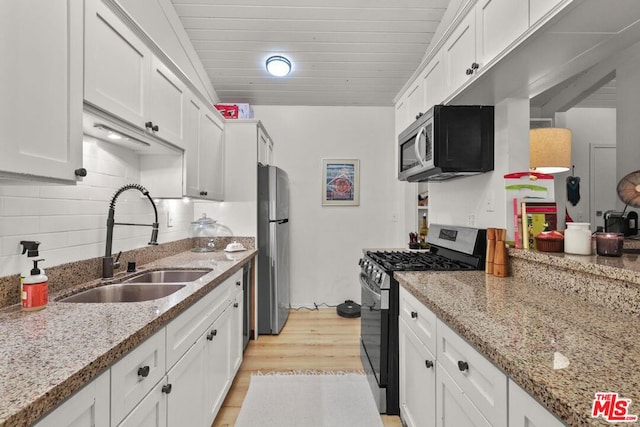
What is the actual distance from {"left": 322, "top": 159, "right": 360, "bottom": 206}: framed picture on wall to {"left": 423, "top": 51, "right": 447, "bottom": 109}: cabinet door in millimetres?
1761

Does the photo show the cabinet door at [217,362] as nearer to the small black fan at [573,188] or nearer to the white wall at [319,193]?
the white wall at [319,193]

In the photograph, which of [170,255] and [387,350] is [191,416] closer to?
[387,350]

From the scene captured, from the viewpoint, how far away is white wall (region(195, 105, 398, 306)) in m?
3.92

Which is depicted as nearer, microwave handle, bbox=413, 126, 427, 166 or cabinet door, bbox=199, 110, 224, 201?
microwave handle, bbox=413, 126, 427, 166

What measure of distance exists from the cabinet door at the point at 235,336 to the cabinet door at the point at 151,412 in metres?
0.96

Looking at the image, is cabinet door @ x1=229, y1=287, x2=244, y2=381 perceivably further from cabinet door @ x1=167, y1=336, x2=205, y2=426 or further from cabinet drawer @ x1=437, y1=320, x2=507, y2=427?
cabinet drawer @ x1=437, y1=320, x2=507, y2=427

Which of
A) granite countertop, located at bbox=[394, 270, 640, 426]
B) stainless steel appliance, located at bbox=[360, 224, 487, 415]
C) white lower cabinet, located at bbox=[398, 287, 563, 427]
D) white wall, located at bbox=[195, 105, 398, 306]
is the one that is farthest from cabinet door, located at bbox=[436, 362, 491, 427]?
white wall, located at bbox=[195, 105, 398, 306]

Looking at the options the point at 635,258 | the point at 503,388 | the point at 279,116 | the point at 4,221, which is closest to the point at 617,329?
the point at 503,388

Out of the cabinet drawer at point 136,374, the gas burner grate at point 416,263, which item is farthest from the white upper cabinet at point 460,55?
the cabinet drawer at point 136,374

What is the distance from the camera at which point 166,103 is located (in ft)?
6.29

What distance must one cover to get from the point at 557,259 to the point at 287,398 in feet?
5.87

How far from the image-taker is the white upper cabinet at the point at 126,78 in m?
1.26

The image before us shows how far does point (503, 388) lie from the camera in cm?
80

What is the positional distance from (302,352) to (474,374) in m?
2.00
